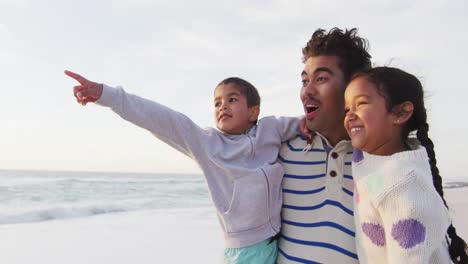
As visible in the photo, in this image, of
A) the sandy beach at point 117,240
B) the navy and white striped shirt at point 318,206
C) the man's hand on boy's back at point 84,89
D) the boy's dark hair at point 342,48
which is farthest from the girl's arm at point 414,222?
the sandy beach at point 117,240

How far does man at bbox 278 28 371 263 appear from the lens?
1902 millimetres

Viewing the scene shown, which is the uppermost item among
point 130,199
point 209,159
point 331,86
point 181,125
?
point 331,86

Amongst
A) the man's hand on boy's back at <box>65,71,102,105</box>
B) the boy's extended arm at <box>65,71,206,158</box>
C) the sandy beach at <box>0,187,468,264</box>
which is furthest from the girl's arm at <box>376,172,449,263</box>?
the sandy beach at <box>0,187,468,264</box>

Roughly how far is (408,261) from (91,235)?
6.39m

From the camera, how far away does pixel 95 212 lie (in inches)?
423

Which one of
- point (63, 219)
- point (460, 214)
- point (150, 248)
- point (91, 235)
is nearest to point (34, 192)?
point (63, 219)

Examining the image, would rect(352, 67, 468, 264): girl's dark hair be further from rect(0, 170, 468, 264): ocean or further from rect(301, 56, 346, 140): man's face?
rect(0, 170, 468, 264): ocean

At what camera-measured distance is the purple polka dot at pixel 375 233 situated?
5.23 ft

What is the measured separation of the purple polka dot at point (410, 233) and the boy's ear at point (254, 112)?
1264 mm

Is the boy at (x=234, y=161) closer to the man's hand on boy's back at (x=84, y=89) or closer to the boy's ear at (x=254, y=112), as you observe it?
the man's hand on boy's back at (x=84, y=89)

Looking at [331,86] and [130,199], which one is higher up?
[331,86]

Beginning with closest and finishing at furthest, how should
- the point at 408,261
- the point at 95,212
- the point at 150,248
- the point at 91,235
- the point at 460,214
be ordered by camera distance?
1. the point at 408,261
2. the point at 150,248
3. the point at 91,235
4. the point at 460,214
5. the point at 95,212

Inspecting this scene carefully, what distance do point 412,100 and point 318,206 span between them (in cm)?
61

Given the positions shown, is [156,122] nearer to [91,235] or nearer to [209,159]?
[209,159]
